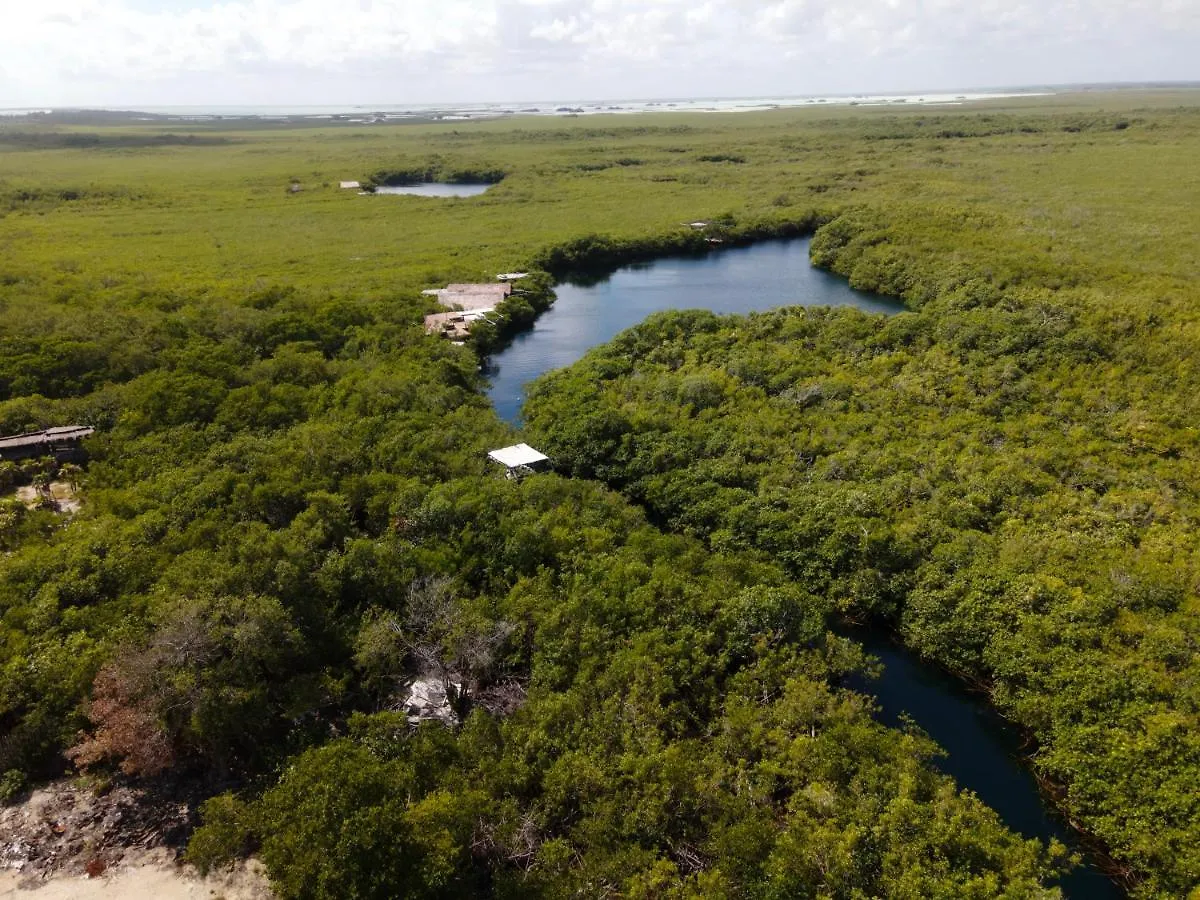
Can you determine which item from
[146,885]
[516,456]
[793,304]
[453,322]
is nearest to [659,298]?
[793,304]

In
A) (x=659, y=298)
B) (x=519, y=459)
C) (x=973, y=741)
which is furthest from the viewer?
(x=659, y=298)

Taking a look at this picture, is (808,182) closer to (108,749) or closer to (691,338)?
(691,338)

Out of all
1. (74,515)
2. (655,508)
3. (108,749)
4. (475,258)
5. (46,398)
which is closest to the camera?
(108,749)

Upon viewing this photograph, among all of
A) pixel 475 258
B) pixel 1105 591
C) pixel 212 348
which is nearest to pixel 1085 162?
pixel 475 258

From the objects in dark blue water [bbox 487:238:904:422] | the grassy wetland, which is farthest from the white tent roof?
dark blue water [bbox 487:238:904:422]

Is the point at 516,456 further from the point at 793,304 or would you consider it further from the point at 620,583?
the point at 793,304

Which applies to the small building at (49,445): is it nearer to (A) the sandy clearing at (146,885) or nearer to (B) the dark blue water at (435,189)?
(A) the sandy clearing at (146,885)
